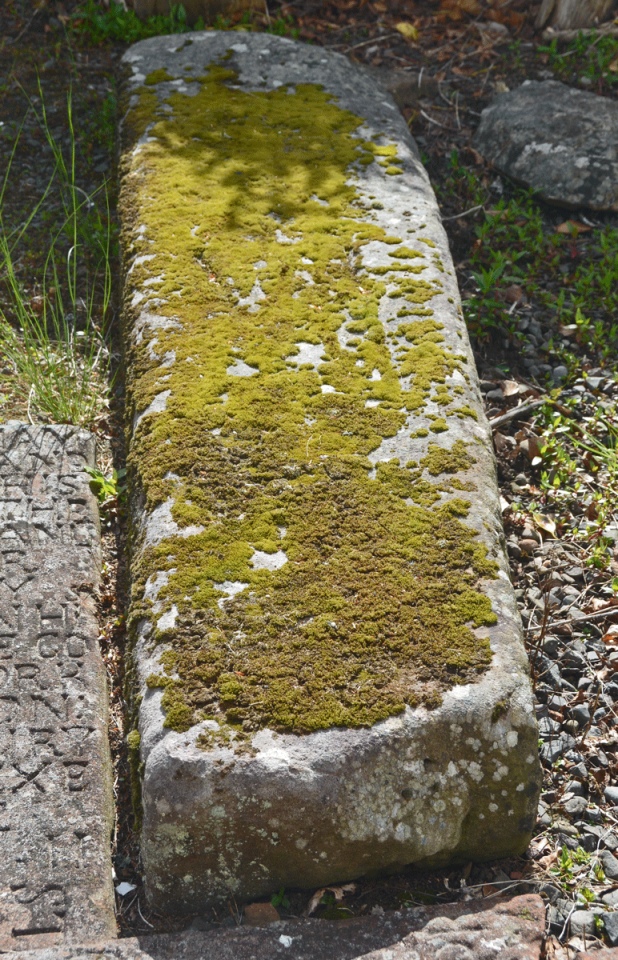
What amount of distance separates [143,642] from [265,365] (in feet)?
3.84

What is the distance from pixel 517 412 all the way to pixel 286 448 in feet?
4.39

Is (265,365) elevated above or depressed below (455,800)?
above

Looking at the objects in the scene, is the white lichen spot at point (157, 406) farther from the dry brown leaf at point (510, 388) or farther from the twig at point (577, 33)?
the twig at point (577, 33)

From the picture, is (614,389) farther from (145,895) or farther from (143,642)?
(145,895)

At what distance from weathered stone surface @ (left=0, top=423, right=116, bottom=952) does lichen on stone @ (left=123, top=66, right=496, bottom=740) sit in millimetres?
342

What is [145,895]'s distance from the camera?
2.29 meters

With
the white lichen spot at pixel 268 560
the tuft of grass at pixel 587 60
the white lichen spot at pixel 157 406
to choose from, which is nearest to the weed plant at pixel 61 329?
the white lichen spot at pixel 157 406

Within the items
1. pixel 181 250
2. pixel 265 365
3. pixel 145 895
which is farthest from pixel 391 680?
pixel 181 250

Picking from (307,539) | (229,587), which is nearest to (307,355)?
(307,539)

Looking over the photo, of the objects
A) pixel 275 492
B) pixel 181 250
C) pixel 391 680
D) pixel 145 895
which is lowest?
pixel 145 895

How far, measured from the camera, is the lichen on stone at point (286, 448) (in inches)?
91.9

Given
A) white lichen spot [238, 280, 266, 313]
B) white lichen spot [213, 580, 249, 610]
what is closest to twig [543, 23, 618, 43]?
white lichen spot [238, 280, 266, 313]

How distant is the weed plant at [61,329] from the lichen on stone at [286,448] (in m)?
0.40

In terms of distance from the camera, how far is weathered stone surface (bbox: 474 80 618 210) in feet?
15.1
